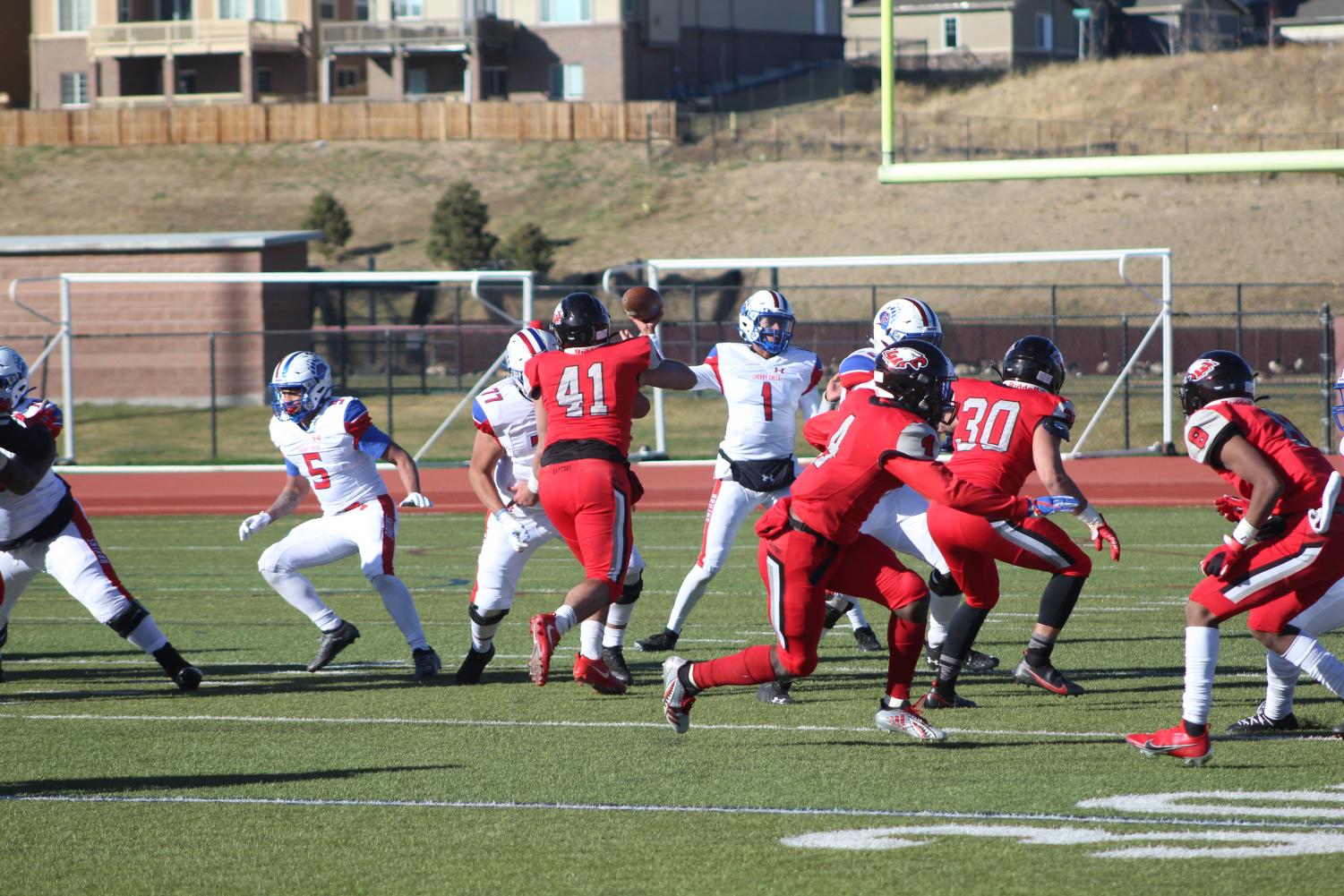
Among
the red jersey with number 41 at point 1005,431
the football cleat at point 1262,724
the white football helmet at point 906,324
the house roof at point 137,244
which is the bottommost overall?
the football cleat at point 1262,724

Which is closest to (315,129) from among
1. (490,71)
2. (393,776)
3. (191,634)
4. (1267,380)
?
(490,71)

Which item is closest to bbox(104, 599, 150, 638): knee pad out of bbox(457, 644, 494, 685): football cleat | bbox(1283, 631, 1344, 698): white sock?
bbox(457, 644, 494, 685): football cleat

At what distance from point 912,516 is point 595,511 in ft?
5.78

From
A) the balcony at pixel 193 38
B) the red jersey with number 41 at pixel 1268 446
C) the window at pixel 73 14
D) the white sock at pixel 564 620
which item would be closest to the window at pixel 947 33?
the balcony at pixel 193 38

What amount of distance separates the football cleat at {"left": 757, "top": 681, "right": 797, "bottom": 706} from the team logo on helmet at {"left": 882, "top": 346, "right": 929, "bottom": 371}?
1.93 metres

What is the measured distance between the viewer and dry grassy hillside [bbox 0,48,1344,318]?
44656mm

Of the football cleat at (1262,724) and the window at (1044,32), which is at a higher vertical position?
the window at (1044,32)

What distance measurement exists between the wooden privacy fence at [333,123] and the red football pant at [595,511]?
49.5 m

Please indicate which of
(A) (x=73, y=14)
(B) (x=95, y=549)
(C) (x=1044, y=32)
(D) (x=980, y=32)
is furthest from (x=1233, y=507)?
(C) (x=1044, y=32)

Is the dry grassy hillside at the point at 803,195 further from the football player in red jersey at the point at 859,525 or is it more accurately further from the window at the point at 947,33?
the football player in red jersey at the point at 859,525

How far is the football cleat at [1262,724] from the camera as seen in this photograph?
22.4 feet

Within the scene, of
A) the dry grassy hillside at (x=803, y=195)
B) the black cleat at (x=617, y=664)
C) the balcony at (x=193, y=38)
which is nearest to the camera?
the black cleat at (x=617, y=664)

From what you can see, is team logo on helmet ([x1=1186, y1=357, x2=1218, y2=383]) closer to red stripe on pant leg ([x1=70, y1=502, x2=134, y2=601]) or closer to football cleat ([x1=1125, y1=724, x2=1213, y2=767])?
football cleat ([x1=1125, y1=724, x2=1213, y2=767])

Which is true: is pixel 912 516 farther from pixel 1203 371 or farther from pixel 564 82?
pixel 564 82
